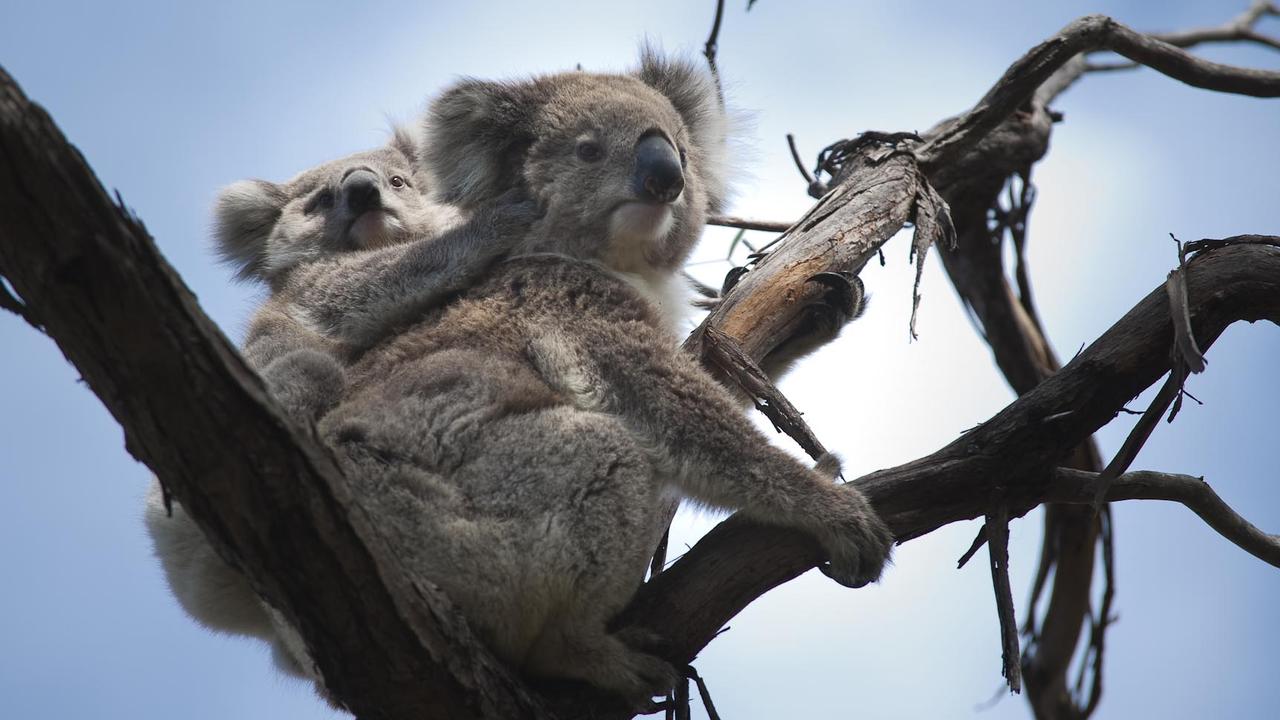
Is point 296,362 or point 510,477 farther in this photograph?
→ point 296,362

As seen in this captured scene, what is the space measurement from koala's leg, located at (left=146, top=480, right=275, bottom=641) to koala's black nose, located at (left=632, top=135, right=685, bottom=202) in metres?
1.88

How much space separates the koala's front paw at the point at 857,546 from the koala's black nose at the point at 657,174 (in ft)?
4.44

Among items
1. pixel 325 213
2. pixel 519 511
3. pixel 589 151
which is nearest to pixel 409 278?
pixel 589 151

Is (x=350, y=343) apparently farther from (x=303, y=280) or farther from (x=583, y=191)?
(x=583, y=191)

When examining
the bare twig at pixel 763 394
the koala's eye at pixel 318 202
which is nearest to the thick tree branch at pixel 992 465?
the bare twig at pixel 763 394

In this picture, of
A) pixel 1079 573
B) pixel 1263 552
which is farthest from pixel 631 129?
pixel 1079 573

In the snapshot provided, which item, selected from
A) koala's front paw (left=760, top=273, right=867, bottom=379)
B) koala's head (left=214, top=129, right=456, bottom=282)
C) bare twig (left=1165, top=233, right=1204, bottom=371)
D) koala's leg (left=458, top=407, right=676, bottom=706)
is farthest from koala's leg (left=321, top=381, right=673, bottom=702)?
koala's head (left=214, top=129, right=456, bottom=282)

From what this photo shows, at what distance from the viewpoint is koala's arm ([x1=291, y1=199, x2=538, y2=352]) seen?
386 centimetres

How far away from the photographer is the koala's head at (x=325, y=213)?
4930 millimetres

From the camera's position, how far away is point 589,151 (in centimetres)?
408

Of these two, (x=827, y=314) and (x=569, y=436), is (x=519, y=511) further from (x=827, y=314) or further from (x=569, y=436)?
(x=827, y=314)

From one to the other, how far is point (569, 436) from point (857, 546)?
89 centimetres

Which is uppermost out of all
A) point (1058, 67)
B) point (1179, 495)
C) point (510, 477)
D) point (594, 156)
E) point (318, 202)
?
point (1058, 67)

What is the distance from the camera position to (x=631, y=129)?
406 cm
